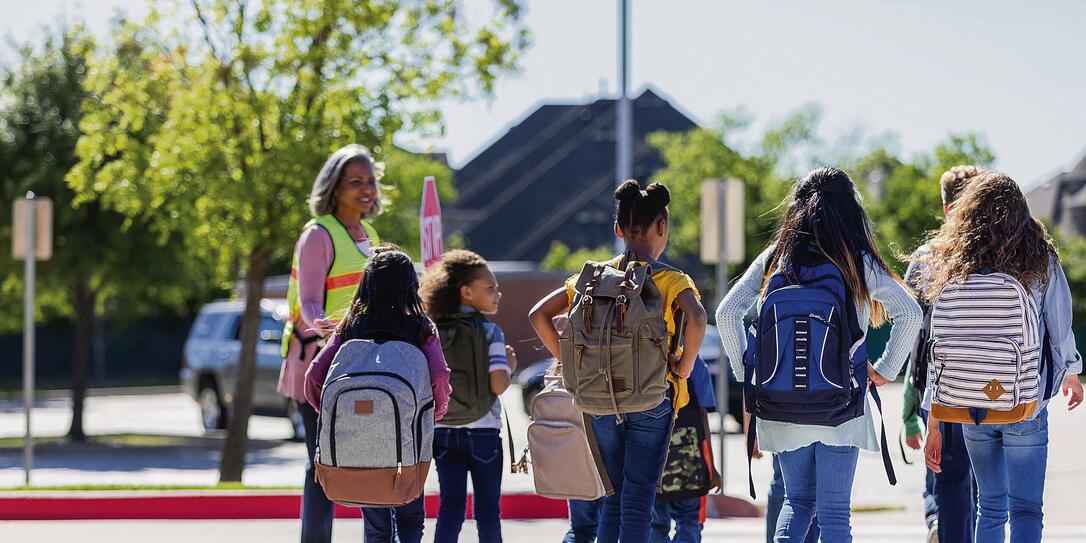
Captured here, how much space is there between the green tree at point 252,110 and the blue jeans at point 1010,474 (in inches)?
271

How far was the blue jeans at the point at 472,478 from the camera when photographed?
5703mm

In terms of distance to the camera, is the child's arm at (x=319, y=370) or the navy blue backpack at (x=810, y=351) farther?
the child's arm at (x=319, y=370)

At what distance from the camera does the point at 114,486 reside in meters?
9.52

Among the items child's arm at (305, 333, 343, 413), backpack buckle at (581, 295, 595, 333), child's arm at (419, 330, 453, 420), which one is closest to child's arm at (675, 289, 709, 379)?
backpack buckle at (581, 295, 595, 333)

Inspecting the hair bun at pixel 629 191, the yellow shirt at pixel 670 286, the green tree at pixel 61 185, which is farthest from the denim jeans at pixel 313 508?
the green tree at pixel 61 185

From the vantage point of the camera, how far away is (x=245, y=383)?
37.8 ft

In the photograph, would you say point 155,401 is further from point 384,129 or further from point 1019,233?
point 1019,233

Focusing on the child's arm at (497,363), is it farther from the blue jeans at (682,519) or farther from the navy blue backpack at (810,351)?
the navy blue backpack at (810,351)

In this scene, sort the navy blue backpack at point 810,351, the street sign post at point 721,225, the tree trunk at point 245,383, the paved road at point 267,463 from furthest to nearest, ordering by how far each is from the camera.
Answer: the tree trunk at point 245,383 → the paved road at point 267,463 → the street sign post at point 721,225 → the navy blue backpack at point 810,351

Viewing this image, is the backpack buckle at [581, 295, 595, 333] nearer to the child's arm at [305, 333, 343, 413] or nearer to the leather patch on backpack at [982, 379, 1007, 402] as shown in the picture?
the child's arm at [305, 333, 343, 413]

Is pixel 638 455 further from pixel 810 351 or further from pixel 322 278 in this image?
pixel 322 278

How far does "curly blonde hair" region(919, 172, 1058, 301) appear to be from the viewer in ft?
16.7

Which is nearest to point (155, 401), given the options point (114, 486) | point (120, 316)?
point (120, 316)

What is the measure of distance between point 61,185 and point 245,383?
21.7ft
